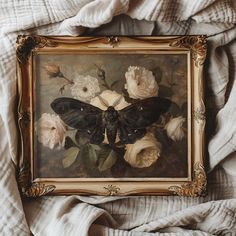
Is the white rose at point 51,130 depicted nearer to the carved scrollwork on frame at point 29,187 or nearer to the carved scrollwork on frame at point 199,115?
the carved scrollwork on frame at point 29,187

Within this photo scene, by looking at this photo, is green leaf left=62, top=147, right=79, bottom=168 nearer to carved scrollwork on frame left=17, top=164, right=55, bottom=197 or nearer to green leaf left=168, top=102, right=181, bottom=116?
carved scrollwork on frame left=17, top=164, right=55, bottom=197

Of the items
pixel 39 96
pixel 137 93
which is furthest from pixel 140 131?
pixel 39 96

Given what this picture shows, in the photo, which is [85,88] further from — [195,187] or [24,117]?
[195,187]

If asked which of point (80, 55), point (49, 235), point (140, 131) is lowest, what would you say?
point (49, 235)

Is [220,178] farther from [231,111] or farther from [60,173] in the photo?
→ [60,173]

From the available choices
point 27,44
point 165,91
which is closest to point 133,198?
point 165,91

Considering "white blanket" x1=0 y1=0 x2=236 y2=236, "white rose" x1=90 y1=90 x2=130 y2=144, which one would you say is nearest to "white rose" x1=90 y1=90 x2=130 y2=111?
"white rose" x1=90 y1=90 x2=130 y2=144

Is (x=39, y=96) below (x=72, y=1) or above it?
below
